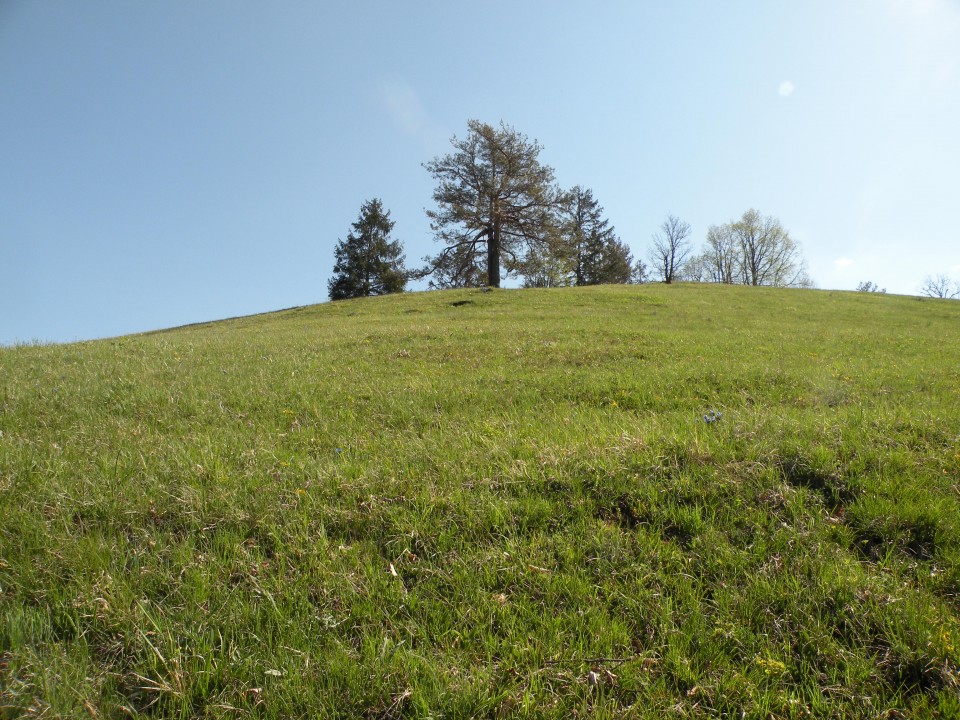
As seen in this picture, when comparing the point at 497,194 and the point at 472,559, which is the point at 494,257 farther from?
the point at 472,559

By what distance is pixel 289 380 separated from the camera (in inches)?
309

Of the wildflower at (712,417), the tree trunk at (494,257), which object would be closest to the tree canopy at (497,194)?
the tree trunk at (494,257)

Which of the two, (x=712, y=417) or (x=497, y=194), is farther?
(x=497, y=194)

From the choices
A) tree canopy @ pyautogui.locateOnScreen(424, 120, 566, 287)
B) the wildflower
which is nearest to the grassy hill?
the wildflower

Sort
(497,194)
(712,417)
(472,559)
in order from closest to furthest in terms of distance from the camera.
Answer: (472,559), (712,417), (497,194)

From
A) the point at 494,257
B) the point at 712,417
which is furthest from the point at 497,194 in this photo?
the point at 712,417

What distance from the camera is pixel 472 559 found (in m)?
3.08

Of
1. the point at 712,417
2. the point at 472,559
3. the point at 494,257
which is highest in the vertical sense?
the point at 494,257

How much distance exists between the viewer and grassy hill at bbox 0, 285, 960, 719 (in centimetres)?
220

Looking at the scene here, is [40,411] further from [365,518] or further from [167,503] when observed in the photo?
[365,518]

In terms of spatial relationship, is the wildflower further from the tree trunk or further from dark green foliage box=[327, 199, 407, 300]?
dark green foliage box=[327, 199, 407, 300]

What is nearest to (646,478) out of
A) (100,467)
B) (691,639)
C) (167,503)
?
(691,639)

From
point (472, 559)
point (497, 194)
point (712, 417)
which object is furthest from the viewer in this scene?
point (497, 194)

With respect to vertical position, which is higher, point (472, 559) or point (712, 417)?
point (712, 417)
